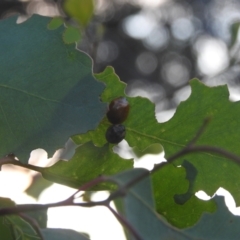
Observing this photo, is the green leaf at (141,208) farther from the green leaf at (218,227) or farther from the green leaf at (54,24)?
the green leaf at (54,24)

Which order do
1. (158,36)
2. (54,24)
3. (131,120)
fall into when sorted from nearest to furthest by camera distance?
1. (131,120)
2. (54,24)
3. (158,36)

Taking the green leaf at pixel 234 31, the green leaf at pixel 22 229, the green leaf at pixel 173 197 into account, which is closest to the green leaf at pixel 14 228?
the green leaf at pixel 22 229

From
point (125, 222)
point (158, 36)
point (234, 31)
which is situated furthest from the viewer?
point (158, 36)

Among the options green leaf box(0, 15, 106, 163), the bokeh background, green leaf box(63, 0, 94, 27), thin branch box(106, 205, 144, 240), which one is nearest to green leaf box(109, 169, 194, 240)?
thin branch box(106, 205, 144, 240)

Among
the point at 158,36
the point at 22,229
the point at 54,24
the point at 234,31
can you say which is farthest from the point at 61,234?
the point at 158,36

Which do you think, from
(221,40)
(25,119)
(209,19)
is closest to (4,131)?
(25,119)

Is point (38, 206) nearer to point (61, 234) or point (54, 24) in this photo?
point (61, 234)
